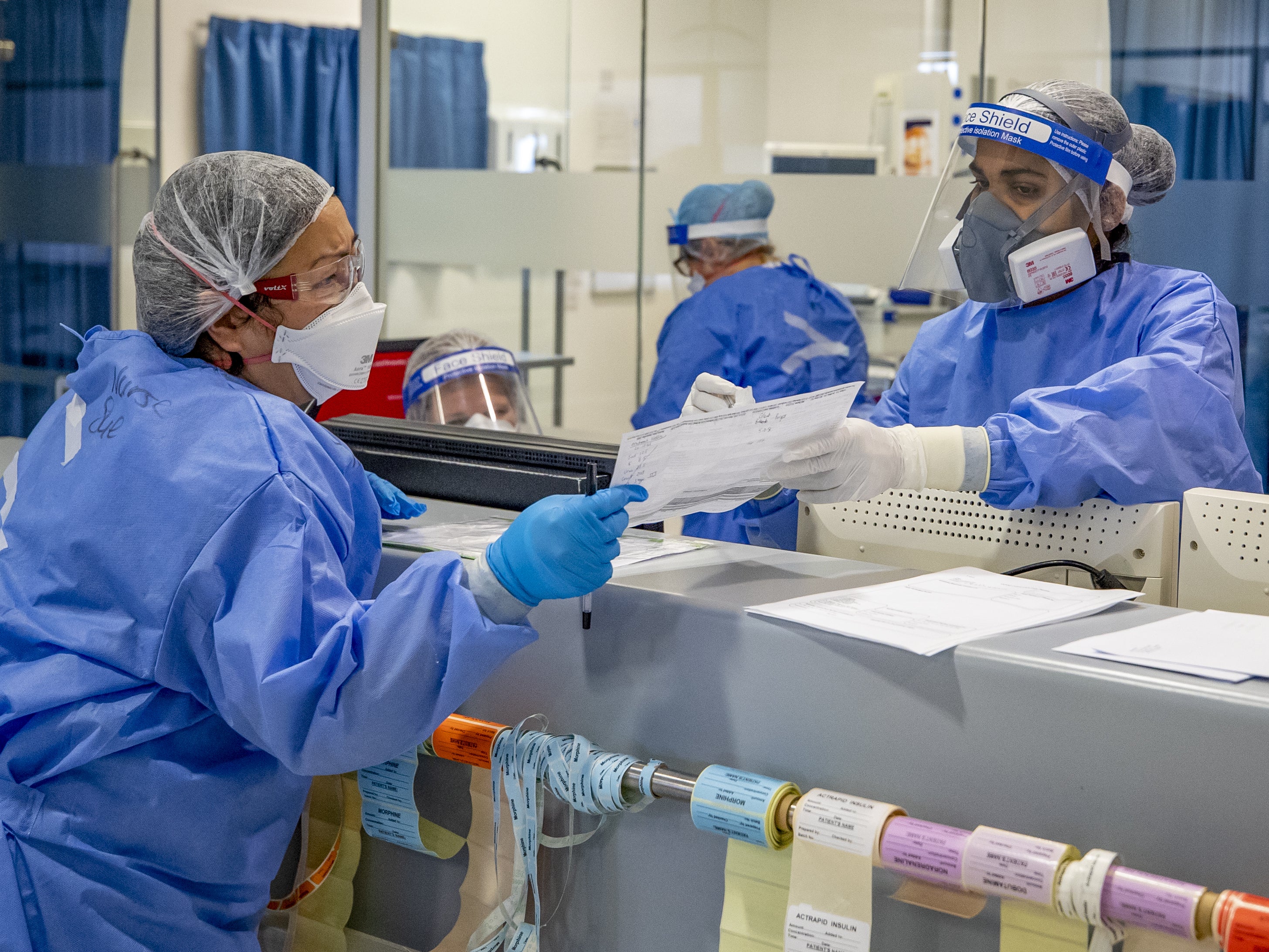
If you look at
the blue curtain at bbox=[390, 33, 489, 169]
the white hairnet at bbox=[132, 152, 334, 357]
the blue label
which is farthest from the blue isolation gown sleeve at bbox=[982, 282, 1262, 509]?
the blue curtain at bbox=[390, 33, 489, 169]

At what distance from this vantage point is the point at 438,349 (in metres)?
2.56

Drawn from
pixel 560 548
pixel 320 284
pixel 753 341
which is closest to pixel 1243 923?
pixel 560 548

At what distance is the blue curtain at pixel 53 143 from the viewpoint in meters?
4.76

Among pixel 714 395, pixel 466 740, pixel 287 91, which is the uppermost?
pixel 287 91

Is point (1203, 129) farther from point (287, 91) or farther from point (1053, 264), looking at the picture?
point (287, 91)

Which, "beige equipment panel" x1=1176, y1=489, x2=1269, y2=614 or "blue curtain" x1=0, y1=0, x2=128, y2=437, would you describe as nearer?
"beige equipment panel" x1=1176, y1=489, x2=1269, y2=614

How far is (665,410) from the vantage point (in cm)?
282

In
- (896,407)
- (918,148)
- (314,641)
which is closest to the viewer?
(314,641)

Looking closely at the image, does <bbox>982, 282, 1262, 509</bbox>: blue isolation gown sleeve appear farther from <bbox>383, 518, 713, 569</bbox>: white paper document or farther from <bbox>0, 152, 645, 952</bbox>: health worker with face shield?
<bbox>0, 152, 645, 952</bbox>: health worker with face shield

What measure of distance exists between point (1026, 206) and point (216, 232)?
1.10 metres

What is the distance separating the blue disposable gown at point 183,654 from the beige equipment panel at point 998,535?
2.08ft

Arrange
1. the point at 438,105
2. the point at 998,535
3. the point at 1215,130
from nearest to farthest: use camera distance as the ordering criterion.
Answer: the point at 998,535, the point at 1215,130, the point at 438,105

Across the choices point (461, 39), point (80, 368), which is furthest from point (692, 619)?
point (461, 39)

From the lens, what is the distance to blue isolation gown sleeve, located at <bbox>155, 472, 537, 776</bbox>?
939 mm
